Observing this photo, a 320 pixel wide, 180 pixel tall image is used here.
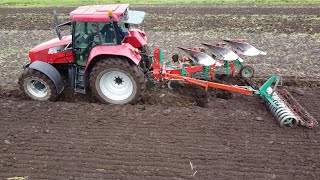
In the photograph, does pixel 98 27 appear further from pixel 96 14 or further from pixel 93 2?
pixel 93 2

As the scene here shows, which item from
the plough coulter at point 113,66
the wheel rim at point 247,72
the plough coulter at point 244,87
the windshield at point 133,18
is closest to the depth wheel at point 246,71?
the wheel rim at point 247,72

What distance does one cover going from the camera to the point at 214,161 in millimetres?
5090

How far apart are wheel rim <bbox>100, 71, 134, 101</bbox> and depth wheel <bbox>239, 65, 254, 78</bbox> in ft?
8.65

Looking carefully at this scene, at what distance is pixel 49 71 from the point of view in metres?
6.74

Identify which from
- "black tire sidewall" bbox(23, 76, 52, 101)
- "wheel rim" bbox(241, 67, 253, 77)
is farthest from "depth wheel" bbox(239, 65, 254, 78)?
"black tire sidewall" bbox(23, 76, 52, 101)

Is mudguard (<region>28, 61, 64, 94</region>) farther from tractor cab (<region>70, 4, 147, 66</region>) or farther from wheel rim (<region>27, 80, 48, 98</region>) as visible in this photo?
tractor cab (<region>70, 4, 147, 66</region>)

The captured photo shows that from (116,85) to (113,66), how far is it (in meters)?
0.50

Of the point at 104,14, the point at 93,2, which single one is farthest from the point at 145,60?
the point at 93,2

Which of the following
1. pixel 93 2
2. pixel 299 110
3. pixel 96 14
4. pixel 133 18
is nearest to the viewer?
pixel 299 110

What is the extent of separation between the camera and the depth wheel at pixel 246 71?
7.82m

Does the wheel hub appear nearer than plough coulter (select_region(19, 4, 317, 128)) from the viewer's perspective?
No

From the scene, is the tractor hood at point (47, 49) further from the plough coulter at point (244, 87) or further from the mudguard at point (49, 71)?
the plough coulter at point (244, 87)

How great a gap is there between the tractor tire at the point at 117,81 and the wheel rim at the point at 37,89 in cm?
104

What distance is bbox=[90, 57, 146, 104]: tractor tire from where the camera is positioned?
21.1 ft
